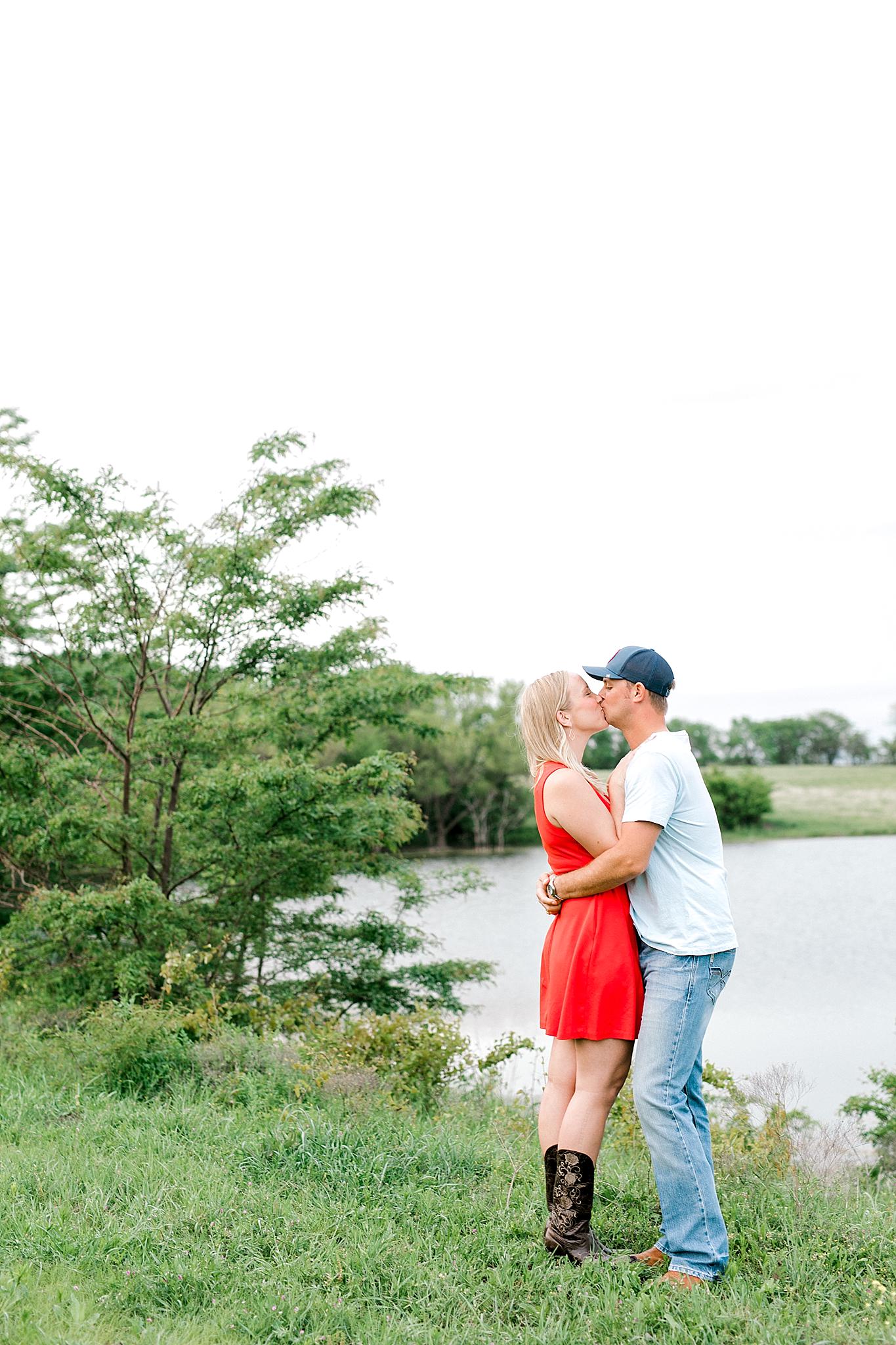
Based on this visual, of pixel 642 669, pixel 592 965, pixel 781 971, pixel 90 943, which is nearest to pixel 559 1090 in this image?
pixel 592 965

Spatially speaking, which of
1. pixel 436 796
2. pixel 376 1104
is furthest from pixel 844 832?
pixel 376 1104

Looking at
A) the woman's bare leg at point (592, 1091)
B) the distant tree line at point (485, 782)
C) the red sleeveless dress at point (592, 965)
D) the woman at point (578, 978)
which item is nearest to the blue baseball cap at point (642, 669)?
the woman at point (578, 978)

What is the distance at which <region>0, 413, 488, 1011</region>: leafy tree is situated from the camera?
8164 millimetres

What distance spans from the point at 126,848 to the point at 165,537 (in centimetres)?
254

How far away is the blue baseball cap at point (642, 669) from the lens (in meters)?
3.36

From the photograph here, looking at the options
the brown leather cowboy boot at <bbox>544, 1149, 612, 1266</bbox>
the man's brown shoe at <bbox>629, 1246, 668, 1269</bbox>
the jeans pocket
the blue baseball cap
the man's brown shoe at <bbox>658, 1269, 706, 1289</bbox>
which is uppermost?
the blue baseball cap

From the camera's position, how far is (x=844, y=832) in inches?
2196

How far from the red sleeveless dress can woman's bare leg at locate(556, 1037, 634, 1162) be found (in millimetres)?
46

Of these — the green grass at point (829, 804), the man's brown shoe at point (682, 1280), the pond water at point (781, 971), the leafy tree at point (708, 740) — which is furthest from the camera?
the leafy tree at point (708, 740)

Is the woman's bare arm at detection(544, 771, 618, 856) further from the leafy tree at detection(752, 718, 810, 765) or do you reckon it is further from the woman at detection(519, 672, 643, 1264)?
the leafy tree at detection(752, 718, 810, 765)

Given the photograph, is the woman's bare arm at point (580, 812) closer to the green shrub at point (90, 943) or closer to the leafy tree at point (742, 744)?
the green shrub at point (90, 943)

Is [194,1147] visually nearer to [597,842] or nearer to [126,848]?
[597,842]

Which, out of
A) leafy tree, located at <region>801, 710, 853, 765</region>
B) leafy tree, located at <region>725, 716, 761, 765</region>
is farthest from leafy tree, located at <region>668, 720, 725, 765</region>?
leafy tree, located at <region>801, 710, 853, 765</region>

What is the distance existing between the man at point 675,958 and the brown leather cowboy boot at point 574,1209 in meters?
0.17
